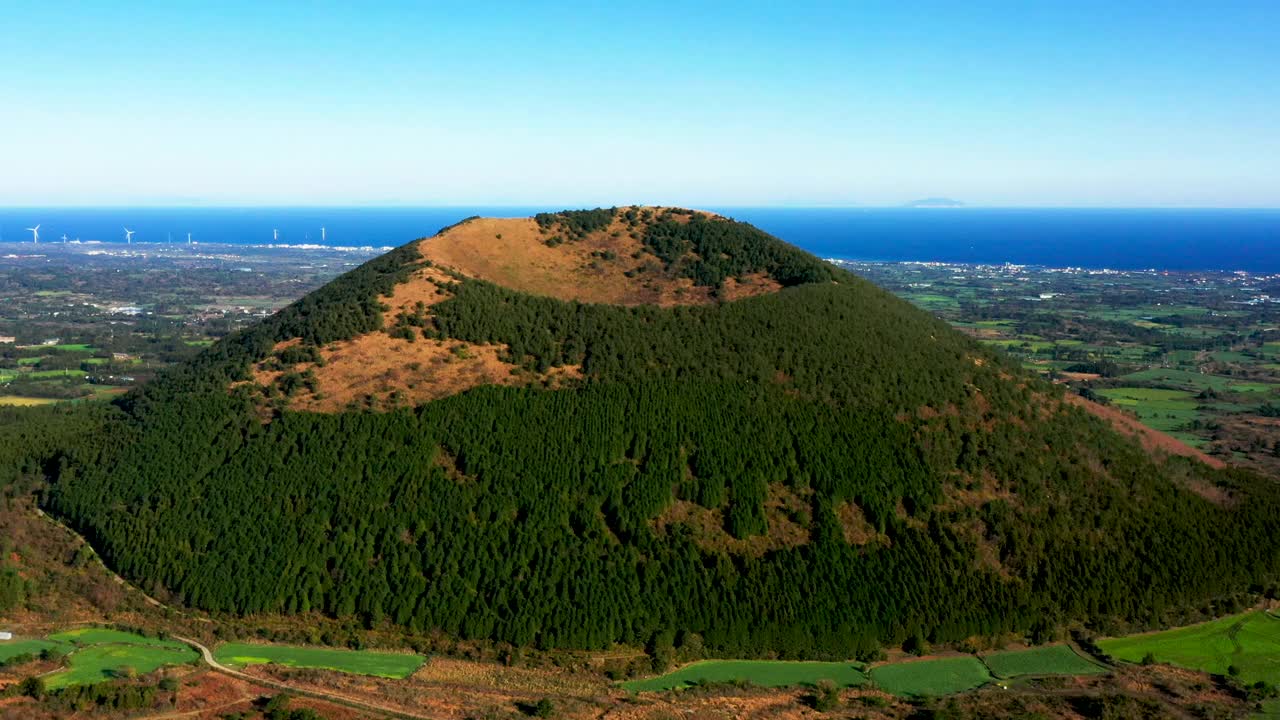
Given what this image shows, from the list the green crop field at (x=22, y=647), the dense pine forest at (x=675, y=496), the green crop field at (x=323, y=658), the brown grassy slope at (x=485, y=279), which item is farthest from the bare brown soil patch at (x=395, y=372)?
the green crop field at (x=22, y=647)

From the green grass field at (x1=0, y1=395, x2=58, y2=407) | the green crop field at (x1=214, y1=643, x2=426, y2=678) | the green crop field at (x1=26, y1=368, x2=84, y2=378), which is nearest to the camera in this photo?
the green crop field at (x1=214, y1=643, x2=426, y2=678)

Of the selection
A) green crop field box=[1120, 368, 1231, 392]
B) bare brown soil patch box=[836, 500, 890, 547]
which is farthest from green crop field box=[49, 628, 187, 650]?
green crop field box=[1120, 368, 1231, 392]

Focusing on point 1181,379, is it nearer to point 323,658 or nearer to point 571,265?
point 571,265

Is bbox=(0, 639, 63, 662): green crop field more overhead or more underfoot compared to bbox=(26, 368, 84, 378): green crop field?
more underfoot

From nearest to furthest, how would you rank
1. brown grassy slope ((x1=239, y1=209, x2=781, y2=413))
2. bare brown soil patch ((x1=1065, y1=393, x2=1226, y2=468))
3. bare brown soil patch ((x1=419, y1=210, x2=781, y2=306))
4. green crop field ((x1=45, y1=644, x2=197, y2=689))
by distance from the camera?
green crop field ((x1=45, y1=644, x2=197, y2=689)) < brown grassy slope ((x1=239, y1=209, x2=781, y2=413)) < bare brown soil patch ((x1=1065, y1=393, x2=1226, y2=468)) < bare brown soil patch ((x1=419, y1=210, x2=781, y2=306))

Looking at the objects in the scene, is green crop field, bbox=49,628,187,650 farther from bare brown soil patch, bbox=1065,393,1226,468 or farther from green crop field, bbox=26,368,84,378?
green crop field, bbox=26,368,84,378

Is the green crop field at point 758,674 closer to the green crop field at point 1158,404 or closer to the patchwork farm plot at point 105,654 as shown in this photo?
the patchwork farm plot at point 105,654
